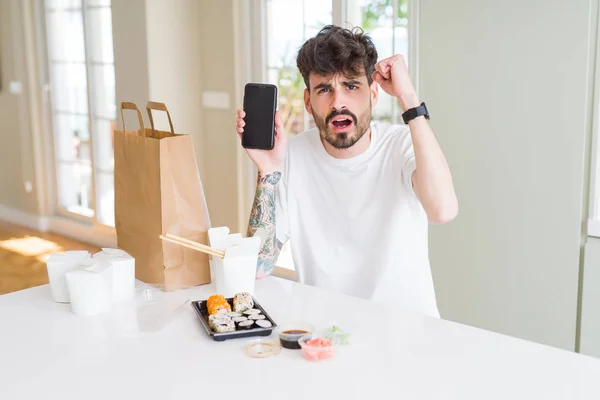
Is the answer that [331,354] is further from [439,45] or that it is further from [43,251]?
[43,251]

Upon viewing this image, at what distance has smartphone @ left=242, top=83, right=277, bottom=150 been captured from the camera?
5.77ft

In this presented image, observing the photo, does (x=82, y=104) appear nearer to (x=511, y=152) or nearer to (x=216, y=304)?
(x=511, y=152)

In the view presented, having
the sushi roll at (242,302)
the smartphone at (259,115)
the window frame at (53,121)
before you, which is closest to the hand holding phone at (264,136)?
the smartphone at (259,115)

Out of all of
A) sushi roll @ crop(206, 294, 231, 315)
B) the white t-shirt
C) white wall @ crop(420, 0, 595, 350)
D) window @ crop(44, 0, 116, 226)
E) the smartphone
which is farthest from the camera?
window @ crop(44, 0, 116, 226)

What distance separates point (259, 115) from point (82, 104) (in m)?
3.57

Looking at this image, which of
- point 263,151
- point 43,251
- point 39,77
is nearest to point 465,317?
point 263,151

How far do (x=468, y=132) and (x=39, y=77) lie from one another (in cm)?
356

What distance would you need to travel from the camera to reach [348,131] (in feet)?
6.15

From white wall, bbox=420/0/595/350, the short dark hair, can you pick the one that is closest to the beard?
the short dark hair

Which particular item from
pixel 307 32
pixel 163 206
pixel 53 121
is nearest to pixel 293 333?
pixel 163 206

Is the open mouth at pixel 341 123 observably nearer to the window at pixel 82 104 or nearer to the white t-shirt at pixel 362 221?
the white t-shirt at pixel 362 221

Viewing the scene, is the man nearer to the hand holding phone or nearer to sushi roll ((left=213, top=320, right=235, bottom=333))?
the hand holding phone

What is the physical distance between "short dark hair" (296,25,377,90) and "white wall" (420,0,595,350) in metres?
0.94

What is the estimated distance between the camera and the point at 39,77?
5211 mm
